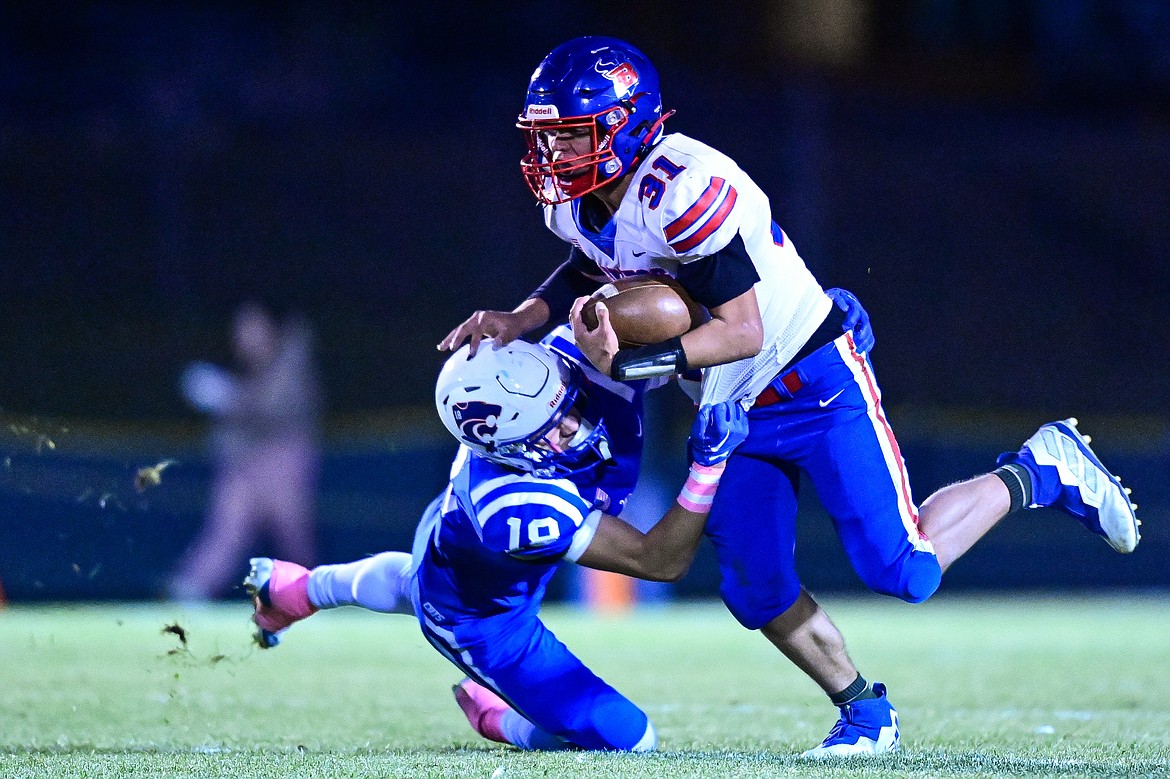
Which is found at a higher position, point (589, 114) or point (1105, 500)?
point (589, 114)

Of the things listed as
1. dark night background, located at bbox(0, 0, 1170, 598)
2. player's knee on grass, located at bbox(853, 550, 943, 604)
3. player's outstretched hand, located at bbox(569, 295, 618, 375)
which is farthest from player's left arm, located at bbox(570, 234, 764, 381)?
dark night background, located at bbox(0, 0, 1170, 598)

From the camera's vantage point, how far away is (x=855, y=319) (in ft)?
13.2

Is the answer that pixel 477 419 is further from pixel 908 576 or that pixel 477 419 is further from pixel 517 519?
pixel 908 576

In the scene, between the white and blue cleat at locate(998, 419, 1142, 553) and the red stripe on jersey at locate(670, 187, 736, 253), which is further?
the white and blue cleat at locate(998, 419, 1142, 553)

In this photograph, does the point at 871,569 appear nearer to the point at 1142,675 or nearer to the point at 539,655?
the point at 539,655

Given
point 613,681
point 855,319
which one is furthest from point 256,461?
point 855,319

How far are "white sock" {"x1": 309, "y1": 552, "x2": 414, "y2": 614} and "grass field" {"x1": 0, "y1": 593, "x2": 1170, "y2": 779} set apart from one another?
1.11 ft

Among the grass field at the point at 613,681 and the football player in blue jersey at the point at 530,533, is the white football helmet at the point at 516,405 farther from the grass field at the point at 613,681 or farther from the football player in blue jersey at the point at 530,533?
the grass field at the point at 613,681

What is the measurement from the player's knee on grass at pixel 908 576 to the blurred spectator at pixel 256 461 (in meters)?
5.21

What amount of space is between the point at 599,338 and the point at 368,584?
0.99 meters

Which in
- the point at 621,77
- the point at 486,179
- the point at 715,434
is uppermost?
the point at 621,77

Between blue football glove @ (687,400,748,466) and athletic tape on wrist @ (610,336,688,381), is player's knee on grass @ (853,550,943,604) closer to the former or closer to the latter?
blue football glove @ (687,400,748,466)

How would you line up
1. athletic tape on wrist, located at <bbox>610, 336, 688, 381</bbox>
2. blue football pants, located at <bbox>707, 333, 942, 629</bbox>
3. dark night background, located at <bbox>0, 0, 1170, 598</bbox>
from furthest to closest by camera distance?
1. dark night background, located at <bbox>0, 0, 1170, 598</bbox>
2. blue football pants, located at <bbox>707, 333, 942, 629</bbox>
3. athletic tape on wrist, located at <bbox>610, 336, 688, 381</bbox>

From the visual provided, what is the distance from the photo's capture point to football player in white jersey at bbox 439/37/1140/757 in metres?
3.58
